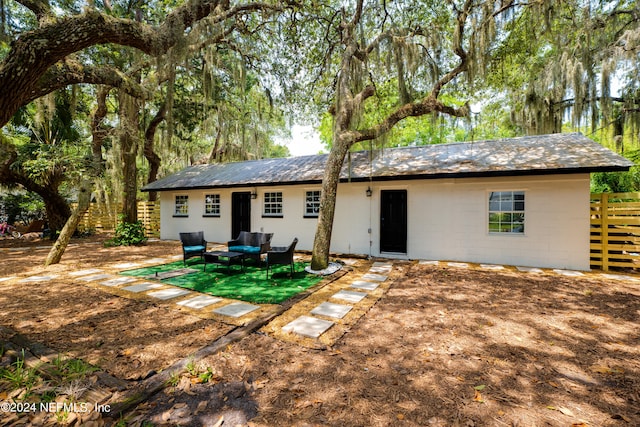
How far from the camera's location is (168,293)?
4.69 meters

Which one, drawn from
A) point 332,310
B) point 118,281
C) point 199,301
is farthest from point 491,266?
point 118,281

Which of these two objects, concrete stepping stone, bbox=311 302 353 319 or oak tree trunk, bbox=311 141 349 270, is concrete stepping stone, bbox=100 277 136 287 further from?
concrete stepping stone, bbox=311 302 353 319

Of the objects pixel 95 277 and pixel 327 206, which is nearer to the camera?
pixel 95 277

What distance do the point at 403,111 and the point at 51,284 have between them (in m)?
8.35

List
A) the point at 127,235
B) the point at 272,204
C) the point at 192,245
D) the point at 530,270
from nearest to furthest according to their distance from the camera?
1. the point at 530,270
2. the point at 192,245
3. the point at 272,204
4. the point at 127,235

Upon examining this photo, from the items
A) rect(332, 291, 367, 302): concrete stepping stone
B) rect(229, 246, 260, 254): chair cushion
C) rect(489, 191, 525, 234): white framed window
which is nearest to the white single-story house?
rect(489, 191, 525, 234): white framed window

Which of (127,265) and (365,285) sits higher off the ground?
(127,265)

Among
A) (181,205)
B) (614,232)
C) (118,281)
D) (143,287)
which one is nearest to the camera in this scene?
(143,287)

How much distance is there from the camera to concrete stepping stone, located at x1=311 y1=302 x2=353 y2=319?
381 centimetres

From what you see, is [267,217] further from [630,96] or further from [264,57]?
[630,96]

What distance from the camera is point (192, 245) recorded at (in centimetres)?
732

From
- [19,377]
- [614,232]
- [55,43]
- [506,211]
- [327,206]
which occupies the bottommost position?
[19,377]

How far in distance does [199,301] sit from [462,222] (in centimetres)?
668

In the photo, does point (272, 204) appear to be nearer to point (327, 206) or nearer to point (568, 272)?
point (327, 206)
